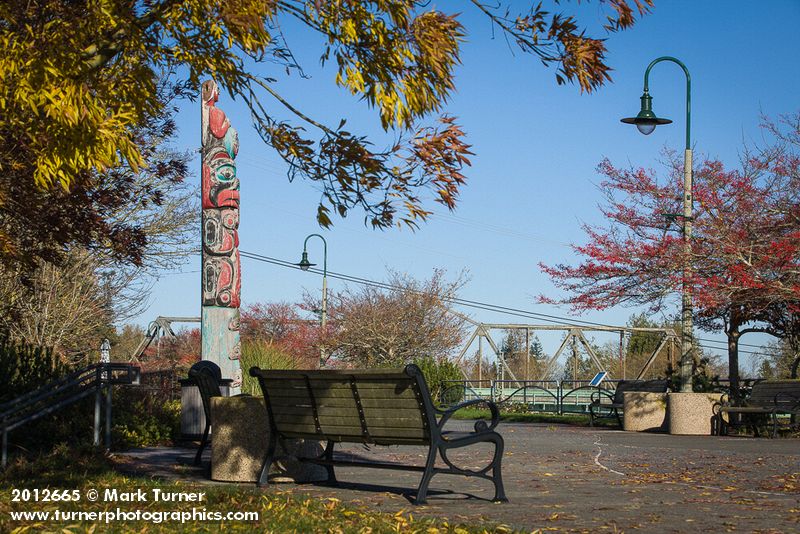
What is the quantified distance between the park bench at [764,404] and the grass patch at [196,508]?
1121 cm

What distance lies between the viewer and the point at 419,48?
791 centimetres

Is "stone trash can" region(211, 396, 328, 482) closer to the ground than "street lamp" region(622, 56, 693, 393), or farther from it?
closer to the ground

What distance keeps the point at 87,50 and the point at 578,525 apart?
4.94m

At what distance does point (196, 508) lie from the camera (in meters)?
7.52

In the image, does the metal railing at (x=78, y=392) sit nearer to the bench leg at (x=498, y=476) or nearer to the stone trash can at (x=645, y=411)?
the bench leg at (x=498, y=476)

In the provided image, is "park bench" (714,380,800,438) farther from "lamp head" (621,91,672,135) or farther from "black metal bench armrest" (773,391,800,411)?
"lamp head" (621,91,672,135)

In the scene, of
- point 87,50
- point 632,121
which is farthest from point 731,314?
point 87,50

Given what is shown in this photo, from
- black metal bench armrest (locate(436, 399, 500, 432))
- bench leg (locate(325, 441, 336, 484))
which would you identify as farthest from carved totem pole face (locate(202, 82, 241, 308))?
black metal bench armrest (locate(436, 399, 500, 432))

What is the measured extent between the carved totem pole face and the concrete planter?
8.00 metres

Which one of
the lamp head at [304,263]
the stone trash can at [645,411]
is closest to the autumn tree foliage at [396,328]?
the lamp head at [304,263]

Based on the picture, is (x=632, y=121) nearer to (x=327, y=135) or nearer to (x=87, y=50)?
(x=327, y=135)

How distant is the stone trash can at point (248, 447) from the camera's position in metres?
9.60

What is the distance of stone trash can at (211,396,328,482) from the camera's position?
31.5 feet

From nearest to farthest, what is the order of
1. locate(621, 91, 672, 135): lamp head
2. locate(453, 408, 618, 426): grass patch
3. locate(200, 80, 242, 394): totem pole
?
1. locate(200, 80, 242, 394): totem pole
2. locate(621, 91, 672, 135): lamp head
3. locate(453, 408, 618, 426): grass patch
